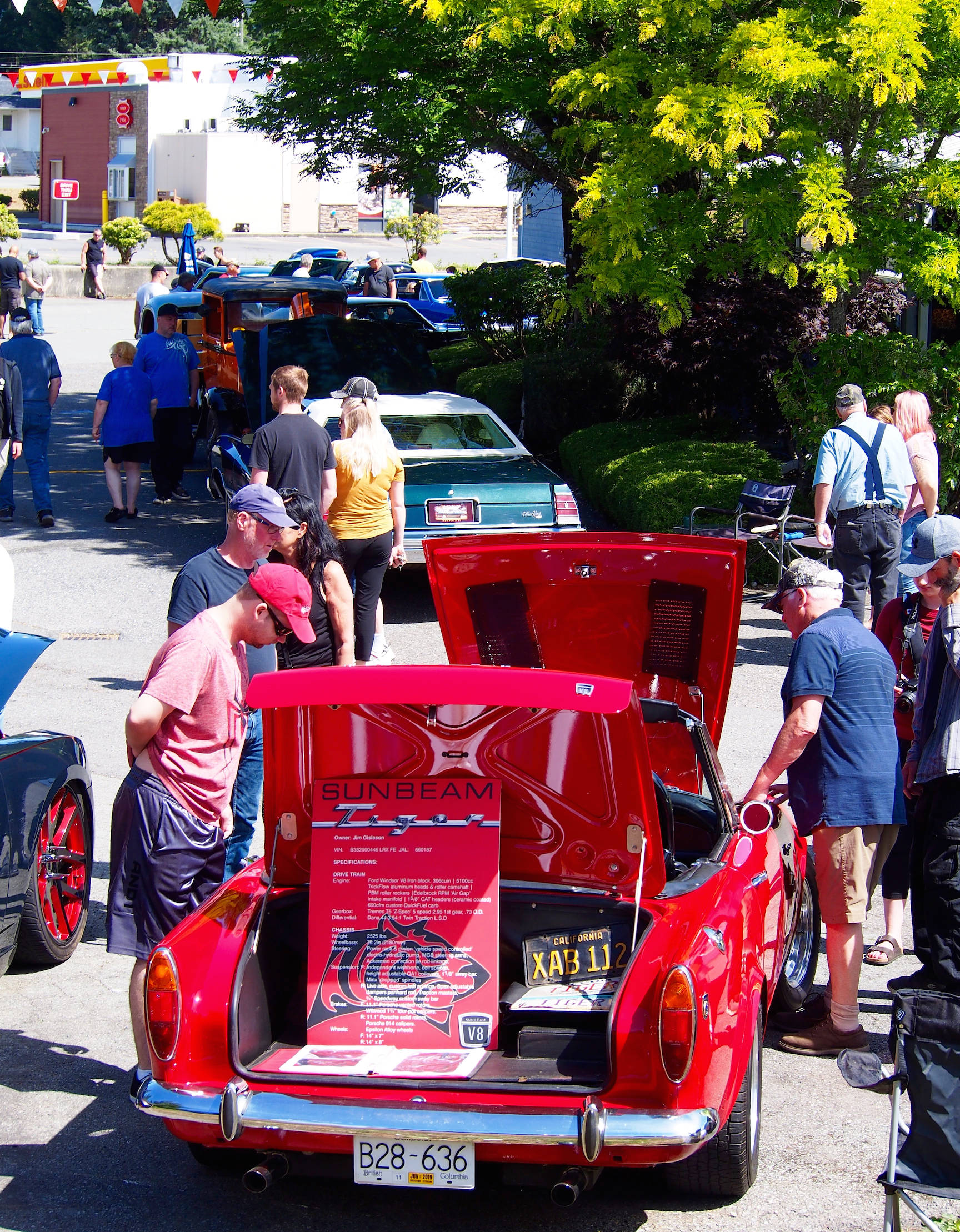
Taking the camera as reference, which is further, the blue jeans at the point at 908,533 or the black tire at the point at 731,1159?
the blue jeans at the point at 908,533

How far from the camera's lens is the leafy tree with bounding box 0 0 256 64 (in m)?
84.1

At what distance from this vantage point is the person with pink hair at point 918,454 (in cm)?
864

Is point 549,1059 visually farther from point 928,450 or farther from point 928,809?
point 928,450

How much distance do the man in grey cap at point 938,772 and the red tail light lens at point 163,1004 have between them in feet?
8.13

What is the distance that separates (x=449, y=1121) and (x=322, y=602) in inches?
130

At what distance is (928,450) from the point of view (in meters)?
8.67

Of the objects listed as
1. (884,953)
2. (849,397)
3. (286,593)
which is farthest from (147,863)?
(849,397)

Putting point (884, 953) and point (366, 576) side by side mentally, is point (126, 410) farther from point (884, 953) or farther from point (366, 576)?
point (884, 953)

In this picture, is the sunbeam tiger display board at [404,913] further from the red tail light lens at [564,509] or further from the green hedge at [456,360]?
the green hedge at [456,360]

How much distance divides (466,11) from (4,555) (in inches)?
353

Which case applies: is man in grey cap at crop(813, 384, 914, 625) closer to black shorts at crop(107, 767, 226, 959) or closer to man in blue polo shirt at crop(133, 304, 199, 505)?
black shorts at crop(107, 767, 226, 959)

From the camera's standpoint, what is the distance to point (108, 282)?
3834 centimetres

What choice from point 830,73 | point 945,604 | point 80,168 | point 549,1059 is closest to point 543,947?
point 549,1059

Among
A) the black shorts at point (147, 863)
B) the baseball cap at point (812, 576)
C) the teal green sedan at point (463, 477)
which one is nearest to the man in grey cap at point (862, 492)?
the teal green sedan at point (463, 477)
